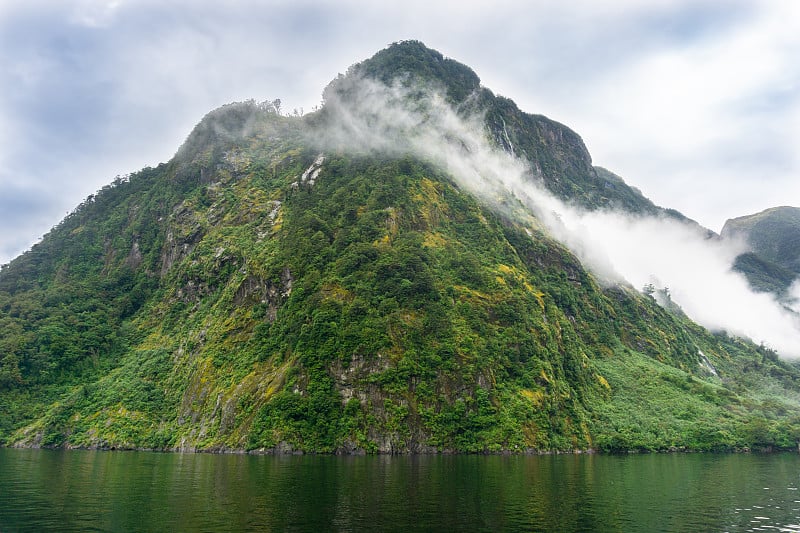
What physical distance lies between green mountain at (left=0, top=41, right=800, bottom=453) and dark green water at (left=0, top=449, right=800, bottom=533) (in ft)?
120

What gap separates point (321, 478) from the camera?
58750 mm

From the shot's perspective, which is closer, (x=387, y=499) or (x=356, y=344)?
(x=387, y=499)

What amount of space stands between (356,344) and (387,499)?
7072 cm

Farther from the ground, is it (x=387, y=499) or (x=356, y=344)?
(x=356, y=344)

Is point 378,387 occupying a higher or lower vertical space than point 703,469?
higher

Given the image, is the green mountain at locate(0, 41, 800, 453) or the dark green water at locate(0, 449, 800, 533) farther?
the green mountain at locate(0, 41, 800, 453)

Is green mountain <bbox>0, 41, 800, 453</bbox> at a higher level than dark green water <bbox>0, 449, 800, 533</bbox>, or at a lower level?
higher

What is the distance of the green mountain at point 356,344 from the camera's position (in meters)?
110

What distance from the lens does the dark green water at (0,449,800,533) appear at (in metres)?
34.9

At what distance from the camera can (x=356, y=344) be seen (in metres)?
114

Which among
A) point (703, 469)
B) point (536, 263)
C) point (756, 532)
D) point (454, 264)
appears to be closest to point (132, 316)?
point (454, 264)

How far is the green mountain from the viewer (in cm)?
11019

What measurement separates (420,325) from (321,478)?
64058 mm

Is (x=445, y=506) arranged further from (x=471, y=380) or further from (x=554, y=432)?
(x=554, y=432)
